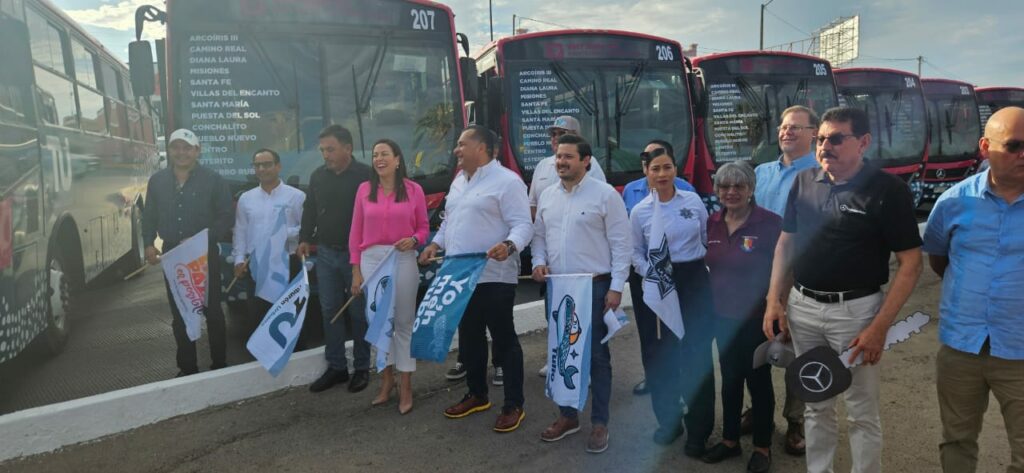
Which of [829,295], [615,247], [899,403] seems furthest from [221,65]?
[899,403]

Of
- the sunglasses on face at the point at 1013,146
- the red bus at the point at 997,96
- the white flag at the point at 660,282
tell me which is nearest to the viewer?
the sunglasses on face at the point at 1013,146

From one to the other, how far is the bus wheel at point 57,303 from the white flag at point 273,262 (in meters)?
1.86

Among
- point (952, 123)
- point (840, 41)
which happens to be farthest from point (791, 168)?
point (840, 41)

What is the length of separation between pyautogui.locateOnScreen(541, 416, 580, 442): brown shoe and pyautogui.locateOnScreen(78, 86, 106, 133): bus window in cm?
599

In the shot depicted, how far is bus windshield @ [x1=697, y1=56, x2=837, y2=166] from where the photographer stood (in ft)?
30.0

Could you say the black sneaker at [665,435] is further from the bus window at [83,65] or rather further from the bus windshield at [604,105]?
the bus window at [83,65]

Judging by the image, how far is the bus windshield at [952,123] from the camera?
1329cm

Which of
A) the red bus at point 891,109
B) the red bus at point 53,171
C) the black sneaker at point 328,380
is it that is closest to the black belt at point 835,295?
the black sneaker at point 328,380

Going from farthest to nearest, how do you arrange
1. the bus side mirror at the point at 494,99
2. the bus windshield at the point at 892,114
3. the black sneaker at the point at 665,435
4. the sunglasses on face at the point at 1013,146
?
the bus windshield at the point at 892,114
the bus side mirror at the point at 494,99
the black sneaker at the point at 665,435
the sunglasses on face at the point at 1013,146

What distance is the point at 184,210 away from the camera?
4.54 metres

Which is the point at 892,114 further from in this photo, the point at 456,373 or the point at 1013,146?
the point at 1013,146

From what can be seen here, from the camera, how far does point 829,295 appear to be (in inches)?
107

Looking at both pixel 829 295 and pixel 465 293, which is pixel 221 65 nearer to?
pixel 465 293

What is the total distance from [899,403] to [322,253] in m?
3.91
